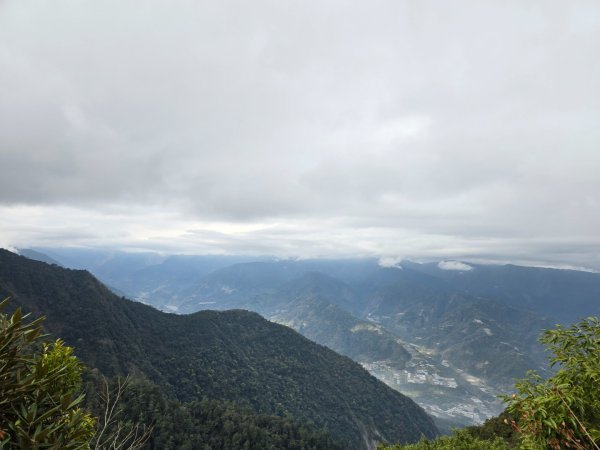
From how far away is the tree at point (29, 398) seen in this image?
11.7m

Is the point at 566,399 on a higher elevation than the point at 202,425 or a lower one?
higher

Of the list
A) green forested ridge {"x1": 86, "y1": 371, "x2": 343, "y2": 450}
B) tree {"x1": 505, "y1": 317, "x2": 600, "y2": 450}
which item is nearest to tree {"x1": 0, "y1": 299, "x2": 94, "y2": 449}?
tree {"x1": 505, "y1": 317, "x2": 600, "y2": 450}

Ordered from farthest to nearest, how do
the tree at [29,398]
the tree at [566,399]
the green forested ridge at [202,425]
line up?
the green forested ridge at [202,425] → the tree at [29,398] → the tree at [566,399]

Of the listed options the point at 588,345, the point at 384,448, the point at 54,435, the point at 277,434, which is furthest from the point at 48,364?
the point at 277,434

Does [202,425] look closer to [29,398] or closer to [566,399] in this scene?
[29,398]

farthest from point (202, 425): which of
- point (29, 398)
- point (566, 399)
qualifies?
point (566, 399)

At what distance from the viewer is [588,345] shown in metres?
12.2

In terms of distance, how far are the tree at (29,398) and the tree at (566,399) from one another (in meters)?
14.8

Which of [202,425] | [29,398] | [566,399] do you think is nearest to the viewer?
[566,399]

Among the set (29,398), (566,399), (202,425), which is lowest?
(202,425)

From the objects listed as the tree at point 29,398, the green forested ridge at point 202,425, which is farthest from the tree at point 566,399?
the green forested ridge at point 202,425

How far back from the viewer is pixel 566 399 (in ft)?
33.4

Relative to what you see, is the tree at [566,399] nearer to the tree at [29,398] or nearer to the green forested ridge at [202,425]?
the tree at [29,398]

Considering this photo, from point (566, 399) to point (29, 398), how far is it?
18600 mm
